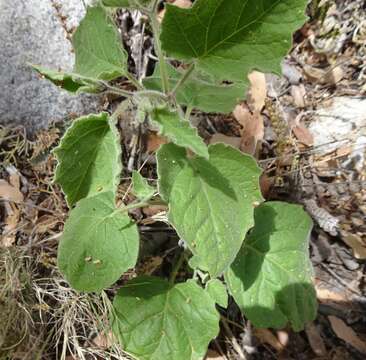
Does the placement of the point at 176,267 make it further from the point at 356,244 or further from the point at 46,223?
the point at 356,244

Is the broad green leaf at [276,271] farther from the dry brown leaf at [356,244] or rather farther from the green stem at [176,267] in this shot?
the dry brown leaf at [356,244]

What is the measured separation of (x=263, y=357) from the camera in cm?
195

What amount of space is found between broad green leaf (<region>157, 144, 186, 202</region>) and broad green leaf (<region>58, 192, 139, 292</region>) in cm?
30

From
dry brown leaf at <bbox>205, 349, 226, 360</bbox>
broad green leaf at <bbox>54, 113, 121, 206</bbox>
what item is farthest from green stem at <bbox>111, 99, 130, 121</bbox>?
dry brown leaf at <bbox>205, 349, 226, 360</bbox>

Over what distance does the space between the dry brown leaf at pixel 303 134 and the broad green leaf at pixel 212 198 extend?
0.90 m

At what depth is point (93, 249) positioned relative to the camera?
1.47 metres

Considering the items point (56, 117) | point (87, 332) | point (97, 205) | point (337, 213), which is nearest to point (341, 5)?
point (337, 213)

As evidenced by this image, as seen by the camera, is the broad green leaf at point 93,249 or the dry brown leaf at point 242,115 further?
the dry brown leaf at point 242,115

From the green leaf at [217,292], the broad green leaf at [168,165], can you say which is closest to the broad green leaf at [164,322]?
the green leaf at [217,292]

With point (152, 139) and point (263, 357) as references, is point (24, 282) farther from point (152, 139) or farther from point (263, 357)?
point (263, 357)

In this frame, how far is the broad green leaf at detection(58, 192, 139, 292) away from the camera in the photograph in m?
1.46

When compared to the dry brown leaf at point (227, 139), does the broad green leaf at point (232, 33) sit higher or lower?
higher

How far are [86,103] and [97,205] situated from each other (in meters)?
0.69

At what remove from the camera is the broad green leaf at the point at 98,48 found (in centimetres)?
139
